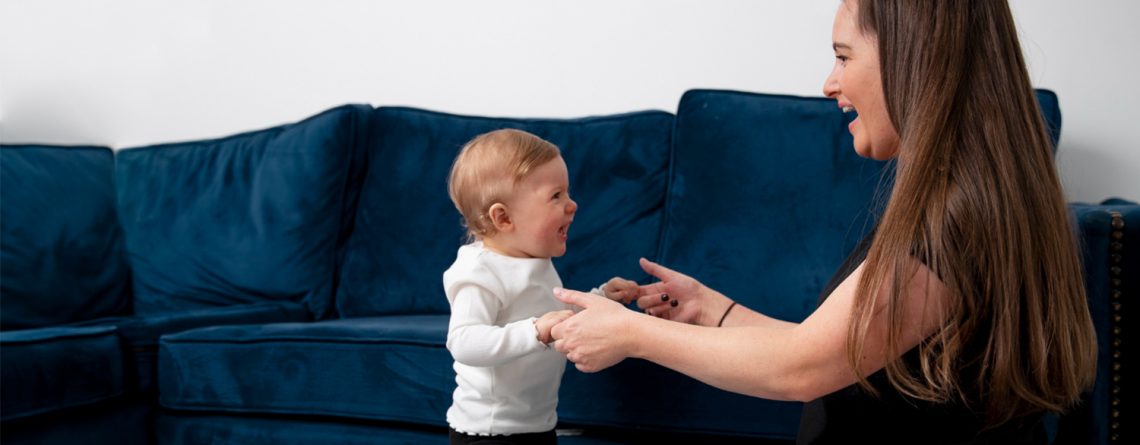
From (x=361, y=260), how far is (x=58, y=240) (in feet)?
2.99

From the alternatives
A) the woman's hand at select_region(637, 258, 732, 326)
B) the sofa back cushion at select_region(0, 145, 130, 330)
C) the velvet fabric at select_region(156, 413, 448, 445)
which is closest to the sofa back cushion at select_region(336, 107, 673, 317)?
the velvet fabric at select_region(156, 413, 448, 445)

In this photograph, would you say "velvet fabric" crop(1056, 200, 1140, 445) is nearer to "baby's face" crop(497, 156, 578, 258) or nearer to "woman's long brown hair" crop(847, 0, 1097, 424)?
"woman's long brown hair" crop(847, 0, 1097, 424)

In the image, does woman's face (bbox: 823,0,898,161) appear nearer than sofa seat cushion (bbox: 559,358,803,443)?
Yes

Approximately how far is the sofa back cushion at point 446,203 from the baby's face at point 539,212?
2.62 ft

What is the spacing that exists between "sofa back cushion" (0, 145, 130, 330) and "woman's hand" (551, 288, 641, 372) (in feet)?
6.57

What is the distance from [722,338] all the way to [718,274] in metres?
1.04

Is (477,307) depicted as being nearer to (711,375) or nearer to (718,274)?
(711,375)

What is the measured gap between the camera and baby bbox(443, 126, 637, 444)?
1.67m

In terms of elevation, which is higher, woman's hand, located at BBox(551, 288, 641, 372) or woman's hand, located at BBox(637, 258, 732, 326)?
woman's hand, located at BBox(551, 288, 641, 372)

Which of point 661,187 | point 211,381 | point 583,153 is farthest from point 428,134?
point 211,381

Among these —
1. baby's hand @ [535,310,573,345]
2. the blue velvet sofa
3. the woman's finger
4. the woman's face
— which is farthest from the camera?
the blue velvet sofa

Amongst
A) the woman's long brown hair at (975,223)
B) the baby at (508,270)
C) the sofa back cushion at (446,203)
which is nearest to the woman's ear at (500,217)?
the baby at (508,270)

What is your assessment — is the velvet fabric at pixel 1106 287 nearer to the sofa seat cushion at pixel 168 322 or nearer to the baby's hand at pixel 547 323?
the baby's hand at pixel 547 323

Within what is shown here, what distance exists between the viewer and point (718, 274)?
2.35 metres
